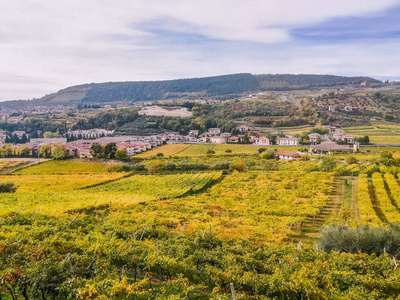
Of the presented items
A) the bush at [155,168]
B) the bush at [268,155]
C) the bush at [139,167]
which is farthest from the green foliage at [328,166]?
the bush at [139,167]

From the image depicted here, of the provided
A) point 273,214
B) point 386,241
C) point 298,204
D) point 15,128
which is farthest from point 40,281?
point 15,128

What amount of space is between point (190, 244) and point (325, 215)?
1664 cm

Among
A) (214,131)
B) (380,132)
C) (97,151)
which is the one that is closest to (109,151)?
(97,151)

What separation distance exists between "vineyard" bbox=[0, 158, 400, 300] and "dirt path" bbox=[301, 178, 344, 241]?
33 cm

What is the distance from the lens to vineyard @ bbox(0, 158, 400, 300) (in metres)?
7.56

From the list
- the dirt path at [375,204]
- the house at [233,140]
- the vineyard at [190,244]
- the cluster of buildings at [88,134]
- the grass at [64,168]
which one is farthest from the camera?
the cluster of buildings at [88,134]

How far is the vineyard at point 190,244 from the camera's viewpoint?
24.8 feet

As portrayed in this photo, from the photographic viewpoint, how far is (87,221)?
1588 cm

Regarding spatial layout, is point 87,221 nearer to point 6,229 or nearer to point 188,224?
point 6,229

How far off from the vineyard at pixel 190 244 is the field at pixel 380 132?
45.7 meters

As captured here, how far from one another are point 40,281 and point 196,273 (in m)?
4.54

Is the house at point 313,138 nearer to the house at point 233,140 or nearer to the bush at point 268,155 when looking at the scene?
the house at point 233,140

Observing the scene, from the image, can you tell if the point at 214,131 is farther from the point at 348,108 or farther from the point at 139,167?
the point at 348,108

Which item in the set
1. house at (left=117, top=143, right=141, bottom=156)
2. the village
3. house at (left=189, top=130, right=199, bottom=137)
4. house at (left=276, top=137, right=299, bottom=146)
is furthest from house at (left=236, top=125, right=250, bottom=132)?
house at (left=117, top=143, right=141, bottom=156)
